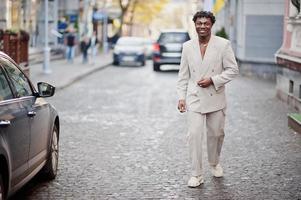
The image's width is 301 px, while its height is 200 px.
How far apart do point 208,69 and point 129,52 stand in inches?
1072

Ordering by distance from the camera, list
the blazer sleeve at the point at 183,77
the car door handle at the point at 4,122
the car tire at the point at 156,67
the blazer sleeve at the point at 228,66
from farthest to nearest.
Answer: the car tire at the point at 156,67 → the blazer sleeve at the point at 183,77 → the blazer sleeve at the point at 228,66 → the car door handle at the point at 4,122

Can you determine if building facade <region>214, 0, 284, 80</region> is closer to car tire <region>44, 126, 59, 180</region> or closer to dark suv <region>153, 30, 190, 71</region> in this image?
dark suv <region>153, 30, 190, 71</region>

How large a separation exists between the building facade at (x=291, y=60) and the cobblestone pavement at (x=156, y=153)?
404mm

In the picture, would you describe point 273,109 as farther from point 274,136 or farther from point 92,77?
point 92,77

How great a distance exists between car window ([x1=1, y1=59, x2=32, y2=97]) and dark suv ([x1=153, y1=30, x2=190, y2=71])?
21710 millimetres

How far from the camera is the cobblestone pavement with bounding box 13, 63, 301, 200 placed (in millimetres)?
7133

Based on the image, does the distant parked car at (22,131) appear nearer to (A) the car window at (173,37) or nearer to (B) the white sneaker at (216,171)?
(B) the white sneaker at (216,171)

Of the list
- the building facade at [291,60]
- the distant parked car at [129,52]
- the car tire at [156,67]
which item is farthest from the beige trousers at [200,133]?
the distant parked car at [129,52]

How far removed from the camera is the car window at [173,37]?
94.9 feet

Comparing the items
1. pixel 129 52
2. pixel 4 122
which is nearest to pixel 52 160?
pixel 4 122

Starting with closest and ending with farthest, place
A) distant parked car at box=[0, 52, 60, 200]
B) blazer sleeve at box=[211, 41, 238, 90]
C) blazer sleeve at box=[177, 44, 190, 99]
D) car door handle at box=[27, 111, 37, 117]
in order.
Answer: distant parked car at box=[0, 52, 60, 200]
car door handle at box=[27, 111, 37, 117]
blazer sleeve at box=[211, 41, 238, 90]
blazer sleeve at box=[177, 44, 190, 99]

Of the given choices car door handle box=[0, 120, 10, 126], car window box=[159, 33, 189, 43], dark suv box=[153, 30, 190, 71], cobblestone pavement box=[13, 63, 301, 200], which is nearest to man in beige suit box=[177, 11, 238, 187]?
cobblestone pavement box=[13, 63, 301, 200]

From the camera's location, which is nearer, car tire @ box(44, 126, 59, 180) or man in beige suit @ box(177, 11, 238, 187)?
man in beige suit @ box(177, 11, 238, 187)

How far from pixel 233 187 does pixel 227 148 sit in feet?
8.69
